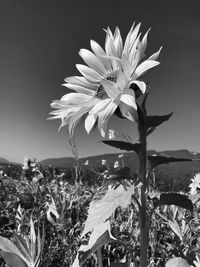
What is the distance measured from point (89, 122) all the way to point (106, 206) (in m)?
0.20

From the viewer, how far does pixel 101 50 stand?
3.26ft

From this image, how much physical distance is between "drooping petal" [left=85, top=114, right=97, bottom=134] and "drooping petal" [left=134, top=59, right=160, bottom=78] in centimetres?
14

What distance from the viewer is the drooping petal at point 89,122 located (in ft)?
2.99

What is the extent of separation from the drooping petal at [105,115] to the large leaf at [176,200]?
0.22 metres

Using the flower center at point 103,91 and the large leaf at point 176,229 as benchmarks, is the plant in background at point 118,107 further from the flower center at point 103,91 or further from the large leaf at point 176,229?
the large leaf at point 176,229

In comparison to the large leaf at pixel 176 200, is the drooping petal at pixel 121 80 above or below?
above

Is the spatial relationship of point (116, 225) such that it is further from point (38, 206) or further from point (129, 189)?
point (129, 189)

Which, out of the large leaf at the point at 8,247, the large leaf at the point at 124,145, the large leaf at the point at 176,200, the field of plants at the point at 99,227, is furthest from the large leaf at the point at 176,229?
the large leaf at the point at 124,145

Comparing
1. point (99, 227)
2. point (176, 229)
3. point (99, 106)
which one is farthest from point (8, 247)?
point (176, 229)

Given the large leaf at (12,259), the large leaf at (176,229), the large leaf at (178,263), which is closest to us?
the large leaf at (178,263)

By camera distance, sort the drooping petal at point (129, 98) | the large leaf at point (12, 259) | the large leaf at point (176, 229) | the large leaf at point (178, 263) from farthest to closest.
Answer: the large leaf at point (176, 229) < the large leaf at point (12, 259) < the large leaf at point (178, 263) < the drooping petal at point (129, 98)

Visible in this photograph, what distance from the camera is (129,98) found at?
0.83m

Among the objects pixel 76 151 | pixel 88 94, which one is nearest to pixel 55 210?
pixel 76 151

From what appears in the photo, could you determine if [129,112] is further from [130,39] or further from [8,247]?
[8,247]
